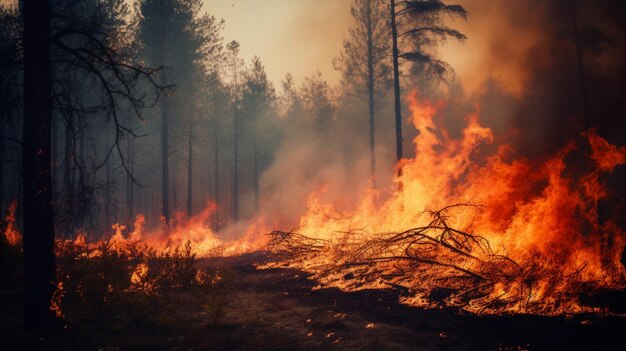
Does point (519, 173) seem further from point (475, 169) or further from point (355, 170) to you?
point (355, 170)

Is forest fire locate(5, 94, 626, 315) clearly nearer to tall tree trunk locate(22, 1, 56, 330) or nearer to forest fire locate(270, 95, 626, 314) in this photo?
forest fire locate(270, 95, 626, 314)

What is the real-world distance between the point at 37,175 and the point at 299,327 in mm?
5025

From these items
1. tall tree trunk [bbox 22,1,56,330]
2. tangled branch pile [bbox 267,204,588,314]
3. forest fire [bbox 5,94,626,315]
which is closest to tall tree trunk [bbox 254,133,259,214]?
forest fire [bbox 5,94,626,315]

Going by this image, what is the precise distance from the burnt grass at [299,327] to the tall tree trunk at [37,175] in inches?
23.8

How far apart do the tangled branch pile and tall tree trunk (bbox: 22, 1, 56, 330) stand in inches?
238

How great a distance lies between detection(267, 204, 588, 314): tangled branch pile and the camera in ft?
21.8

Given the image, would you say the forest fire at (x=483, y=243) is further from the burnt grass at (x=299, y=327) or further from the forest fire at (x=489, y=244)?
the burnt grass at (x=299, y=327)

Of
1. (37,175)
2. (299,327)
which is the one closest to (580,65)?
A: (299,327)

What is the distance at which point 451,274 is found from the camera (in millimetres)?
8211

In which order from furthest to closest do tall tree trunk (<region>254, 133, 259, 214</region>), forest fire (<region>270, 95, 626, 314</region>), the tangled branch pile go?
1. tall tree trunk (<region>254, 133, 259, 214</region>)
2. forest fire (<region>270, 95, 626, 314</region>)
3. the tangled branch pile

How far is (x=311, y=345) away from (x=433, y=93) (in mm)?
27493

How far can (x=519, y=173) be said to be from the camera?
959 cm

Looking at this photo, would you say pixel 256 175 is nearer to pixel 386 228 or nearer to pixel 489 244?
pixel 386 228

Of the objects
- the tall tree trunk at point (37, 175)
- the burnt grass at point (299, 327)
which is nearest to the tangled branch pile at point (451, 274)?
the burnt grass at point (299, 327)
